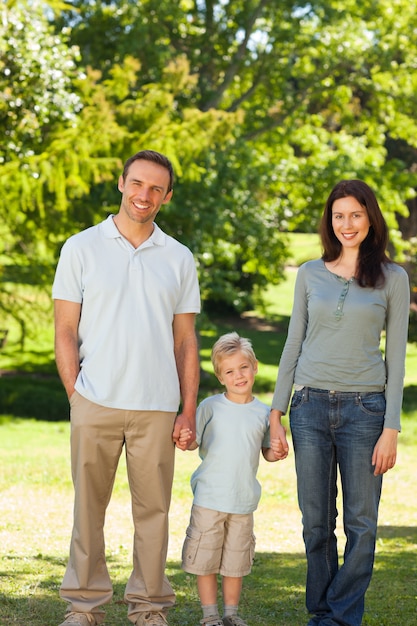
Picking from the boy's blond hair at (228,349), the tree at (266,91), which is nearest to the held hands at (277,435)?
the boy's blond hair at (228,349)

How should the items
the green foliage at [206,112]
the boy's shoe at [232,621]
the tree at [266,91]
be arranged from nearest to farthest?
the boy's shoe at [232,621] < the green foliage at [206,112] < the tree at [266,91]

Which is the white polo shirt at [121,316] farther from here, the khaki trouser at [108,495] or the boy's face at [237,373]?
the boy's face at [237,373]

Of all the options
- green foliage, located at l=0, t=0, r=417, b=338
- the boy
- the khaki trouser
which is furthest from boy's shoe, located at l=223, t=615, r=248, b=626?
green foliage, located at l=0, t=0, r=417, b=338

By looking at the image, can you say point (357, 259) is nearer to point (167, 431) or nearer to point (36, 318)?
point (167, 431)

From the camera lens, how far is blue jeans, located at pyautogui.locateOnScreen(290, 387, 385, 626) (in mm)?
4320

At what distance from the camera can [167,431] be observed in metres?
4.38

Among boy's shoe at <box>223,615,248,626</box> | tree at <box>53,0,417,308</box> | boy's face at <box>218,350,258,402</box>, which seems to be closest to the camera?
boy's shoe at <box>223,615,248,626</box>

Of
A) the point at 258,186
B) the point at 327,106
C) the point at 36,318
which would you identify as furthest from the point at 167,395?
the point at 327,106

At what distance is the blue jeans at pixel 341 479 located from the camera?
14.2 feet

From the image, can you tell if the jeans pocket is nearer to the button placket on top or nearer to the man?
the button placket on top

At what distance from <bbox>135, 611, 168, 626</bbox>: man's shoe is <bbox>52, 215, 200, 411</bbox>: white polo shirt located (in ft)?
2.98

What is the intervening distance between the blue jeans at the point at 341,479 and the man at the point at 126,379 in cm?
52

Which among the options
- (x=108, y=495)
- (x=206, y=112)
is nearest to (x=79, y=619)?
(x=108, y=495)

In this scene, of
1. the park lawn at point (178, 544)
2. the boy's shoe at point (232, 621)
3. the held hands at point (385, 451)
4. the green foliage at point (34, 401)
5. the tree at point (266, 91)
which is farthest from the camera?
the tree at point (266, 91)
